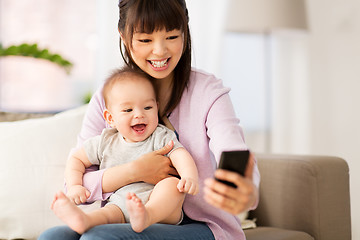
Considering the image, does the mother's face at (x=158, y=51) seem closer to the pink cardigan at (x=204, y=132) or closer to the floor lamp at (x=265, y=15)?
the pink cardigan at (x=204, y=132)

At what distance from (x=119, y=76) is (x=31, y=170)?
0.46m

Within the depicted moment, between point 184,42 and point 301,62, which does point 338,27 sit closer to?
point 301,62

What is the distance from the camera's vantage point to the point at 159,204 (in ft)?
3.47

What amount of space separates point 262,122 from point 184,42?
A: 1846mm

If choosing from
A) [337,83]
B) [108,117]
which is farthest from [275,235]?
[337,83]

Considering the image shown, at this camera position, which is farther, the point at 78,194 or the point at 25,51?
the point at 25,51

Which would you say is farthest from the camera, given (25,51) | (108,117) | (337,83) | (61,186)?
(337,83)

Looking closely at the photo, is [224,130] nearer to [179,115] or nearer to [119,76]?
[179,115]

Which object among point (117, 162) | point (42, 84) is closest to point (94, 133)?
point (117, 162)

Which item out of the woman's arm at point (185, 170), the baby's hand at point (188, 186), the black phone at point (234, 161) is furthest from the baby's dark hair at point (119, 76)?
the black phone at point (234, 161)

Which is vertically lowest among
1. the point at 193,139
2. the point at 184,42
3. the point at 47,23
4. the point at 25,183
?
the point at 25,183

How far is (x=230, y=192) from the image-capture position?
91 centimetres

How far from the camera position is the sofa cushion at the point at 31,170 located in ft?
4.49

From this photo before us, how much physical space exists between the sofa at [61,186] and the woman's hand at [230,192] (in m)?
0.49
